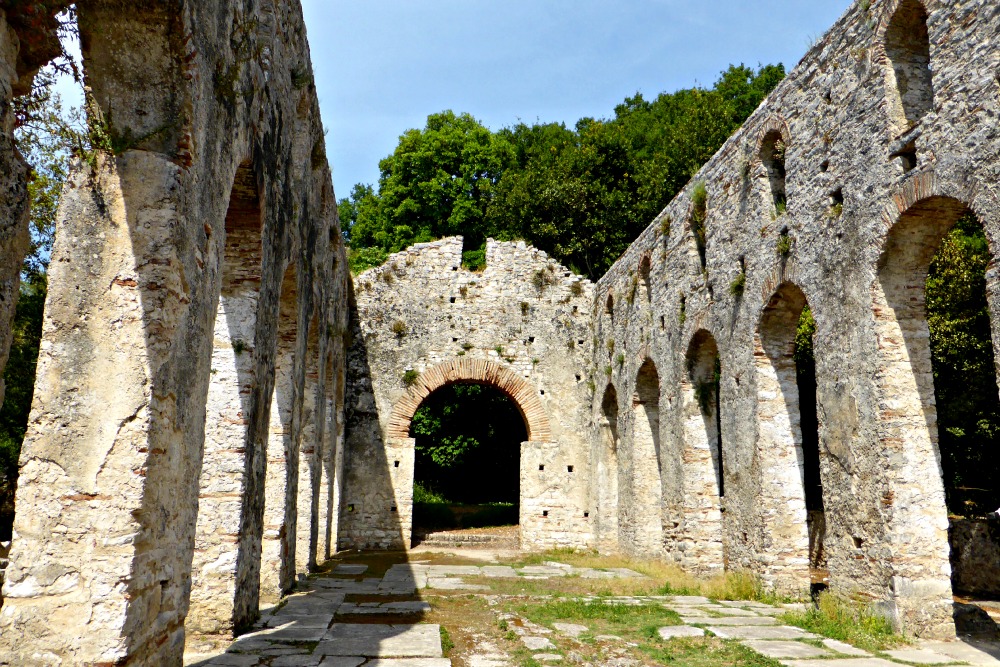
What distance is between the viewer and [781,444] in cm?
920

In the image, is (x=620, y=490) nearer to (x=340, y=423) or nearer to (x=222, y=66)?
(x=340, y=423)

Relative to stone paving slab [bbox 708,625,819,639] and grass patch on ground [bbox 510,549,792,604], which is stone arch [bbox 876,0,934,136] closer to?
stone paving slab [bbox 708,625,819,639]

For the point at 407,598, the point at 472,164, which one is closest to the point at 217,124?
the point at 407,598

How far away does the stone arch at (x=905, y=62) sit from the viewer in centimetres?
708

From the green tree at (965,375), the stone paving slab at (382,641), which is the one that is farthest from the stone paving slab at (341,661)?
the green tree at (965,375)

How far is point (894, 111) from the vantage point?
279 inches

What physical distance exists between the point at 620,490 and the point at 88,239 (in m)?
12.0

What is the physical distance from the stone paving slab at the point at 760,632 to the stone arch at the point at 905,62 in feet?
15.3

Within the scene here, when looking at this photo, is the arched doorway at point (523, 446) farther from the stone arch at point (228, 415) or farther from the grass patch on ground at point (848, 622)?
the stone arch at point (228, 415)

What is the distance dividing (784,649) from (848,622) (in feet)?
4.38

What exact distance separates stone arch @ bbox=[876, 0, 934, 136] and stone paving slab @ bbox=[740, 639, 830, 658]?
183 inches

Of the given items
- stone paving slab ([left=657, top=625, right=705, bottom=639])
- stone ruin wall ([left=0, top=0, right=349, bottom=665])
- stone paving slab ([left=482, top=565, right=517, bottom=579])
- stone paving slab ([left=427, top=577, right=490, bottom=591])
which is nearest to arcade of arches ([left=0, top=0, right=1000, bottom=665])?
stone ruin wall ([left=0, top=0, right=349, bottom=665])

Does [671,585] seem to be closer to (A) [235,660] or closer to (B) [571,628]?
(B) [571,628]

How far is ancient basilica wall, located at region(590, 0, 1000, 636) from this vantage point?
254 inches
